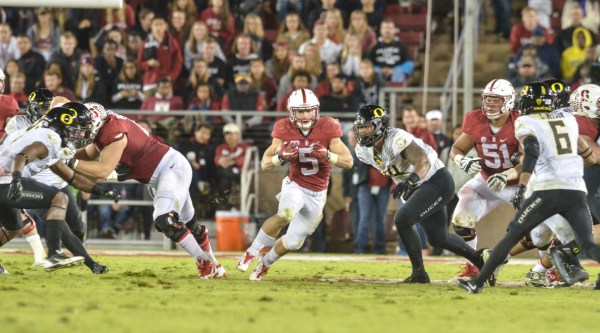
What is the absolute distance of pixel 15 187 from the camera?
939 cm

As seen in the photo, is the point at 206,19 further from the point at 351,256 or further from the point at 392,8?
the point at 351,256

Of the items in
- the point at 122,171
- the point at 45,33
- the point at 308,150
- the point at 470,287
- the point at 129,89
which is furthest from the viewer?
the point at 45,33

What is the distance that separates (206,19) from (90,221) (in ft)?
13.8

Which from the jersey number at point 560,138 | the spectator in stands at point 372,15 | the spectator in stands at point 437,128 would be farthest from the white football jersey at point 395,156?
the spectator in stands at point 372,15

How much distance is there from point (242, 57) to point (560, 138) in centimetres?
958

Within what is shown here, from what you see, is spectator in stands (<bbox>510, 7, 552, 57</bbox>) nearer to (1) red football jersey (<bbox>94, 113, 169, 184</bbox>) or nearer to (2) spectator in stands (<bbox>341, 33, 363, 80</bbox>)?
(2) spectator in stands (<bbox>341, 33, 363, 80</bbox>)

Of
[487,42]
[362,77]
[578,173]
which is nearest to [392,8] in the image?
[487,42]

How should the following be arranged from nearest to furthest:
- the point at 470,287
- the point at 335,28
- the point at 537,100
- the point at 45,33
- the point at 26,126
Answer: the point at 470,287 < the point at 537,100 < the point at 26,126 < the point at 335,28 < the point at 45,33

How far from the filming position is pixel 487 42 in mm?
20094

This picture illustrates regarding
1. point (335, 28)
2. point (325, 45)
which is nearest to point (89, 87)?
point (325, 45)

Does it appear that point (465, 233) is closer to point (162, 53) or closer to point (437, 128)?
point (437, 128)

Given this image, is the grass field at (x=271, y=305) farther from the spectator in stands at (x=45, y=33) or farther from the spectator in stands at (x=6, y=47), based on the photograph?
the spectator in stands at (x=45, y=33)

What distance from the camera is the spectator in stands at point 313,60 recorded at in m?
17.3

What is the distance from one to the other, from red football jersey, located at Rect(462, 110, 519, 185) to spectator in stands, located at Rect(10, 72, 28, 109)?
27.9 ft
